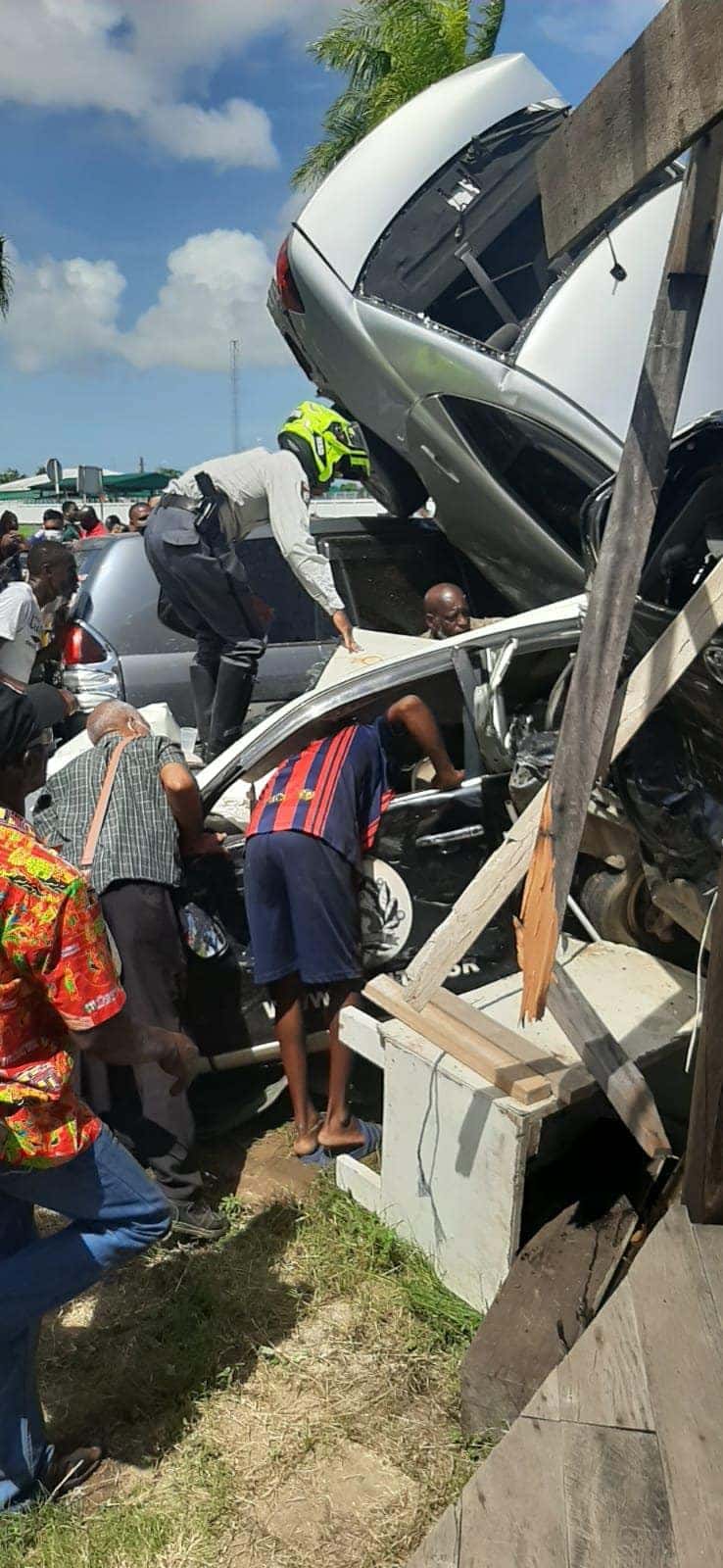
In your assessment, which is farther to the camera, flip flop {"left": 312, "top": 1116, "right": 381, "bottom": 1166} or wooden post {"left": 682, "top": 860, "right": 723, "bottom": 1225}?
flip flop {"left": 312, "top": 1116, "right": 381, "bottom": 1166}

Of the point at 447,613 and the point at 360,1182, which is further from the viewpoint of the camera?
the point at 447,613

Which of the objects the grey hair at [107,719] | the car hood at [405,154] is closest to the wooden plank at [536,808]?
the grey hair at [107,719]

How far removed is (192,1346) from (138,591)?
184 inches

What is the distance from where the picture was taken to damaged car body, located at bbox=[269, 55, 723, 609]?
446 cm

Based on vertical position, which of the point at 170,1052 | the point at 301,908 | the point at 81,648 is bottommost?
the point at 170,1052

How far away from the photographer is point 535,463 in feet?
15.9

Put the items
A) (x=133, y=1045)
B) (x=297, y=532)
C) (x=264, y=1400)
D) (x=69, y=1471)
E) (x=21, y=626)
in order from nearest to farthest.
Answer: (x=133, y=1045) < (x=69, y=1471) < (x=264, y=1400) < (x=21, y=626) < (x=297, y=532)

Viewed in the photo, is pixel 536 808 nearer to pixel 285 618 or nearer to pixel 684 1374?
pixel 684 1374

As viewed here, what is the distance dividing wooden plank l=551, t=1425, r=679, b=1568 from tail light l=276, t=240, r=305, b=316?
471 centimetres

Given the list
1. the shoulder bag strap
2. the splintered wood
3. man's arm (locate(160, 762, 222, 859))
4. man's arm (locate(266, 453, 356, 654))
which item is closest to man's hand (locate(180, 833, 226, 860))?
man's arm (locate(160, 762, 222, 859))

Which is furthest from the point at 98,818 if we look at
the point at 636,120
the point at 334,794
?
the point at 636,120

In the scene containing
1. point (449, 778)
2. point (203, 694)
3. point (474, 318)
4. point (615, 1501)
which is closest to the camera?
point (615, 1501)

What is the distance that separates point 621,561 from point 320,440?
3.75m

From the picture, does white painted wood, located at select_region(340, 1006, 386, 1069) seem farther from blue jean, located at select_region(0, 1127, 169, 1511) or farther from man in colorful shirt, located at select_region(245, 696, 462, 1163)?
blue jean, located at select_region(0, 1127, 169, 1511)
